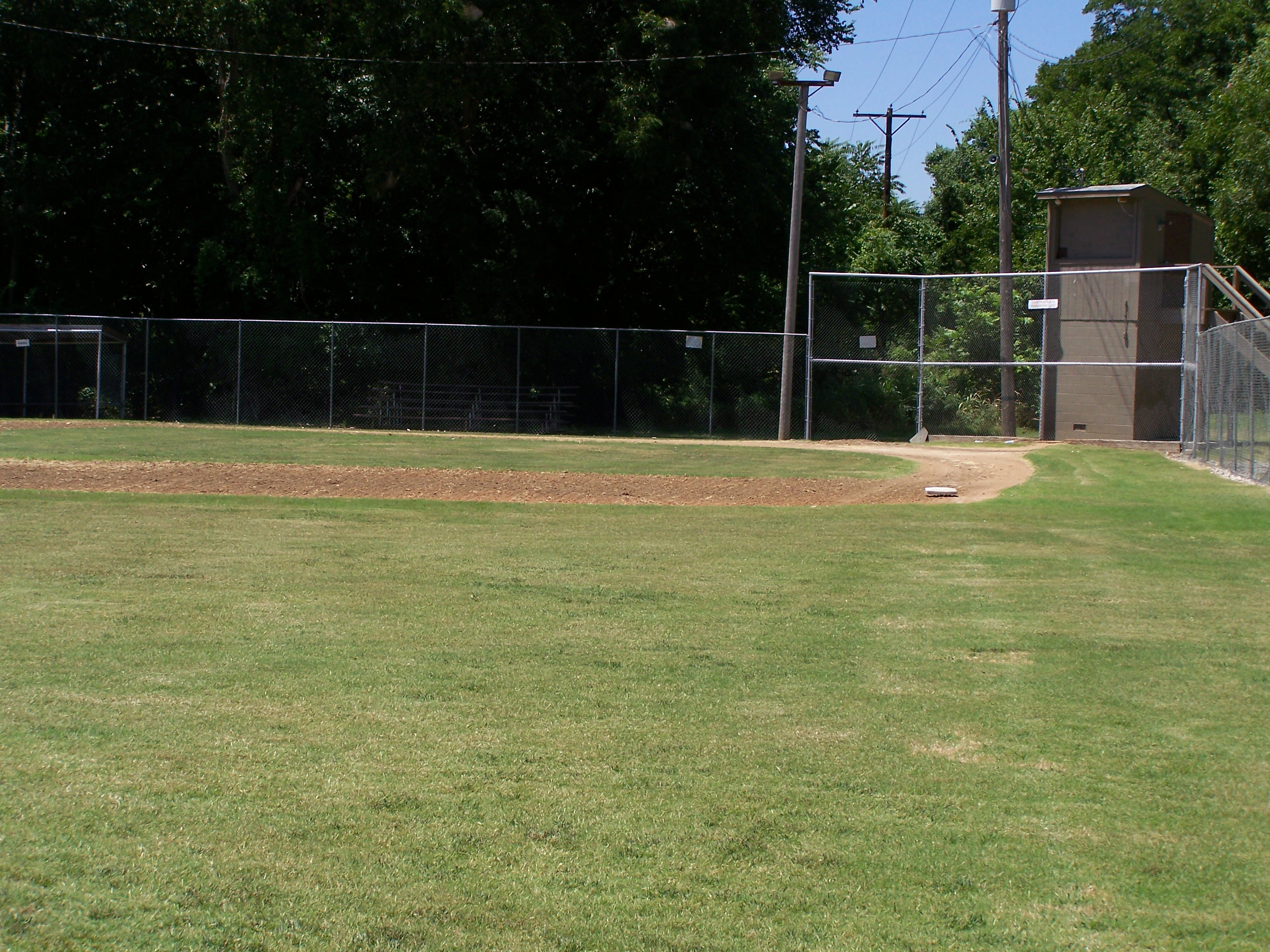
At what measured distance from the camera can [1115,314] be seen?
2344 cm

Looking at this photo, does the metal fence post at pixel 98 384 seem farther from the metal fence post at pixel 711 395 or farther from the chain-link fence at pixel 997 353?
the chain-link fence at pixel 997 353

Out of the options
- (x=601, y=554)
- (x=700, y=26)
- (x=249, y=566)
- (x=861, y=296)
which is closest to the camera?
(x=249, y=566)

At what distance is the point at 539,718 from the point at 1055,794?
2.41 m

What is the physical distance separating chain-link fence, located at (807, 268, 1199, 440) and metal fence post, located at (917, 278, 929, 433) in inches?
1.9

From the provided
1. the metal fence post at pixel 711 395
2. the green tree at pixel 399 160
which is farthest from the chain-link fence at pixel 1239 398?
the green tree at pixel 399 160

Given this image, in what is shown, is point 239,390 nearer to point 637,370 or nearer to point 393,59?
point 393,59

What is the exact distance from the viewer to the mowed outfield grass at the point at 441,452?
67.6 feet

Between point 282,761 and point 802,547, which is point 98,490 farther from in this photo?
point 282,761

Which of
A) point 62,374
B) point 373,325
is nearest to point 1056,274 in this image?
point 373,325

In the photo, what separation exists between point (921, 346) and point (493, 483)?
445 inches

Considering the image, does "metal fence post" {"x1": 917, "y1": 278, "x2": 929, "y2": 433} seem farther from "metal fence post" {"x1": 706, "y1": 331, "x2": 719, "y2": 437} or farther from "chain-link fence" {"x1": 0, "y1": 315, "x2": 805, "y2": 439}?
"metal fence post" {"x1": 706, "y1": 331, "x2": 719, "y2": 437}

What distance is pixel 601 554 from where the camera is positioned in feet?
37.4

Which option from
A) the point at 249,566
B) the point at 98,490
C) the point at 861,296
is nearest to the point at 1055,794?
the point at 249,566

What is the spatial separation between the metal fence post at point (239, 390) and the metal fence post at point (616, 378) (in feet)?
30.5
